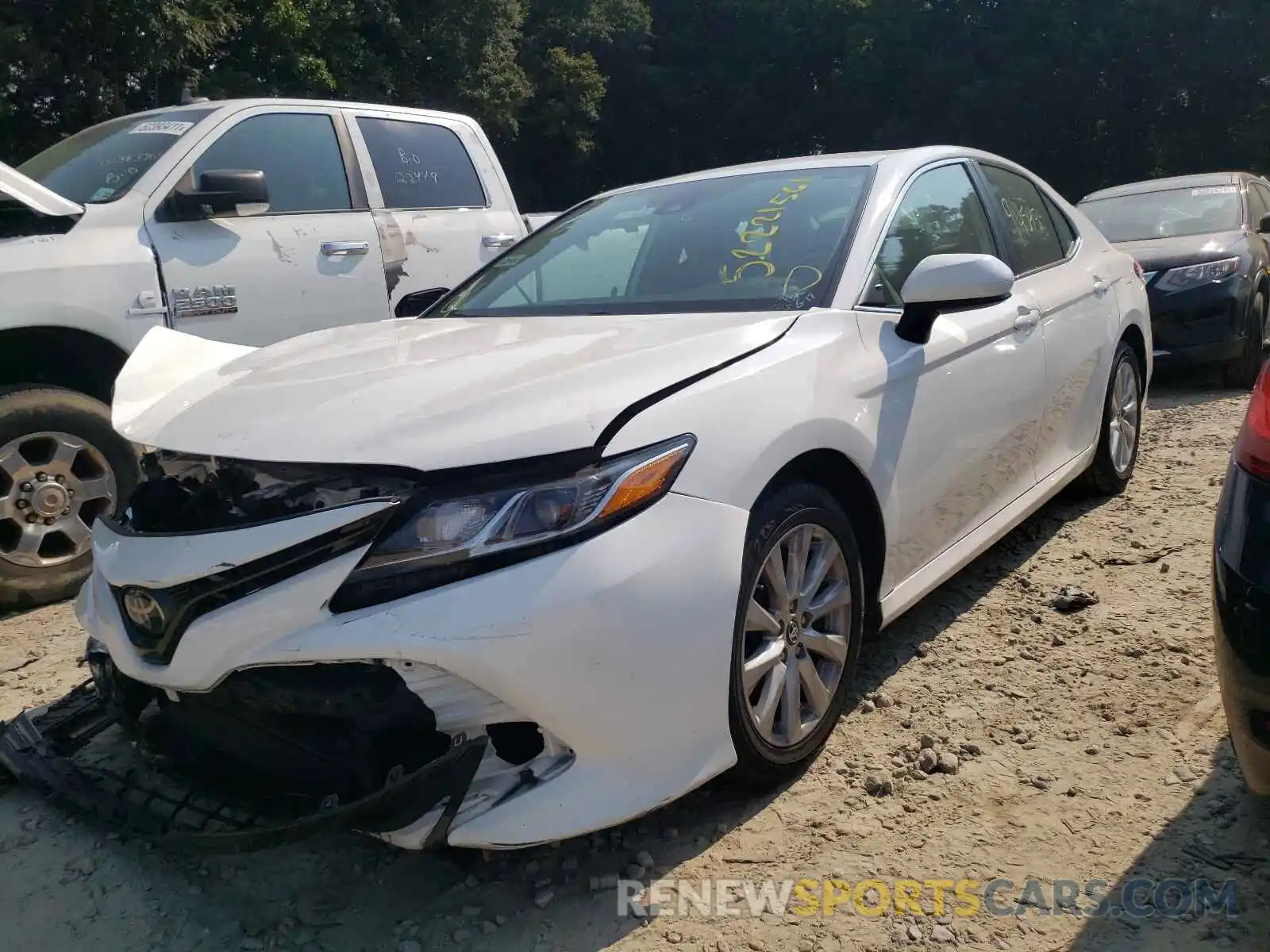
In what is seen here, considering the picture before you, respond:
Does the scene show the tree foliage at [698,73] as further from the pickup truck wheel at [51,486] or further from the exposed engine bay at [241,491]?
the exposed engine bay at [241,491]

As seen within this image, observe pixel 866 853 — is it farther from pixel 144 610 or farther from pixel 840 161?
pixel 840 161

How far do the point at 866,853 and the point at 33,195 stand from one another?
377 centimetres

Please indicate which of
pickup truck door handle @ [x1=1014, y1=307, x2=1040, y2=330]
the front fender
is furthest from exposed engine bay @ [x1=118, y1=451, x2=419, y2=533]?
pickup truck door handle @ [x1=1014, y1=307, x2=1040, y2=330]

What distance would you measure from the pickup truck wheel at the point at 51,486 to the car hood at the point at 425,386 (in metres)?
1.18

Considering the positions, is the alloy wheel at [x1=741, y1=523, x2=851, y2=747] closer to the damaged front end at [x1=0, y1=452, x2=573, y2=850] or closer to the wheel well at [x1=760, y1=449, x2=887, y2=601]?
the wheel well at [x1=760, y1=449, x2=887, y2=601]

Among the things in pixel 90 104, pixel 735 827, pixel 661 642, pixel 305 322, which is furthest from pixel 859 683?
pixel 90 104

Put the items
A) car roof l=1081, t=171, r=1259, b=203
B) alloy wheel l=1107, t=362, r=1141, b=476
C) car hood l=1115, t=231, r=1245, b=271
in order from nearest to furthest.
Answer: alloy wheel l=1107, t=362, r=1141, b=476
car hood l=1115, t=231, r=1245, b=271
car roof l=1081, t=171, r=1259, b=203

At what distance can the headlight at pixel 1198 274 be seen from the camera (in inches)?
270

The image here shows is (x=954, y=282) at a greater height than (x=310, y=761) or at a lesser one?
greater

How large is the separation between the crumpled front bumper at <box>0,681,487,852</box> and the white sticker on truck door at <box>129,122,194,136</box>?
2762mm

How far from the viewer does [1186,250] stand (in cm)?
709

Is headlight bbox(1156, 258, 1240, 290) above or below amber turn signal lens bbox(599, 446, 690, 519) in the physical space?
below

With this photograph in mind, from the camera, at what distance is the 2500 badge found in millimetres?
4156

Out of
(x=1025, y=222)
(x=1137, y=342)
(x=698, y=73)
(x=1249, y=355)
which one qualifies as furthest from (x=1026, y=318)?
(x=698, y=73)
